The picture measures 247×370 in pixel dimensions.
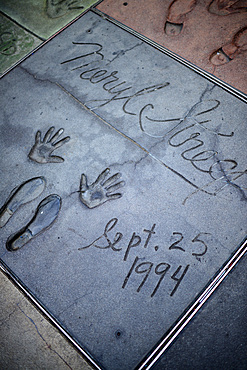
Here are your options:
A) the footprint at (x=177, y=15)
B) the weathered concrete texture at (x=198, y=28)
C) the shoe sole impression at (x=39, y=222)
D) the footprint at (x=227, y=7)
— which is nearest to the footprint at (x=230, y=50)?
the weathered concrete texture at (x=198, y=28)

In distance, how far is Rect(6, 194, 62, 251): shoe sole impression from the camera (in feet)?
5.32

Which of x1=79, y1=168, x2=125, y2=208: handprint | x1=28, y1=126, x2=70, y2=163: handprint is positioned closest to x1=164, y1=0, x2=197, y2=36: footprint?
x1=28, y1=126, x2=70, y2=163: handprint

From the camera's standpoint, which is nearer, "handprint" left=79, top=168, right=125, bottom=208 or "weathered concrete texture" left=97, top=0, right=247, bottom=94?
"handprint" left=79, top=168, right=125, bottom=208

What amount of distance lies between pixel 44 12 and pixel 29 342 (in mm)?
2573

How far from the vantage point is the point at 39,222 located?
166 cm

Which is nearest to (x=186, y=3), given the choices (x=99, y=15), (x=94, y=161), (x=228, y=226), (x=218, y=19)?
(x=218, y=19)

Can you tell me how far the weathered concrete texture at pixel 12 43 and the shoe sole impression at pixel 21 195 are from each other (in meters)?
1.04

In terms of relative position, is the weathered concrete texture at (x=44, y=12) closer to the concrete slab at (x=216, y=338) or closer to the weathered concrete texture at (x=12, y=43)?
the weathered concrete texture at (x=12, y=43)

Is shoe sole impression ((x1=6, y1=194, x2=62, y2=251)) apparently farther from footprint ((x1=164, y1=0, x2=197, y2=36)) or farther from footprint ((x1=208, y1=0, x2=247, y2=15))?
footprint ((x1=208, y1=0, x2=247, y2=15))

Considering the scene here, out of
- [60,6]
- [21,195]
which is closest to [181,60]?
[60,6]

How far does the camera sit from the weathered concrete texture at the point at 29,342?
4.69ft

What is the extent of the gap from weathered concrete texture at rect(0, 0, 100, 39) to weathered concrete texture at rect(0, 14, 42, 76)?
2.6 inches

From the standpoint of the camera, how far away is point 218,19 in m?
2.22

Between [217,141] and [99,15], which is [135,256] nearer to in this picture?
[217,141]
